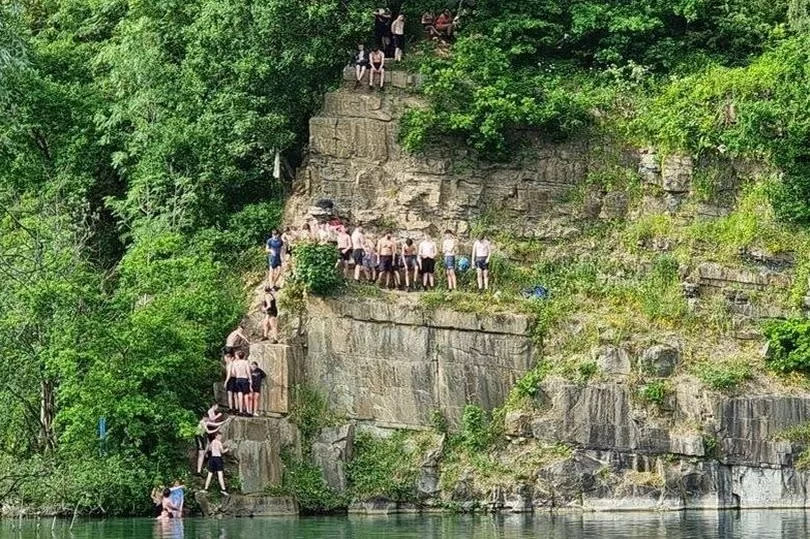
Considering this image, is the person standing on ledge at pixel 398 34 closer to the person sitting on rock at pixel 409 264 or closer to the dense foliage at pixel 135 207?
the dense foliage at pixel 135 207

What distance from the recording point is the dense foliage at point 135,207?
40.3 meters

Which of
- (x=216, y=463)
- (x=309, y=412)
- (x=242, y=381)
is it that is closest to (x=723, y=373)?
(x=309, y=412)

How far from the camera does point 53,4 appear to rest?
55781mm

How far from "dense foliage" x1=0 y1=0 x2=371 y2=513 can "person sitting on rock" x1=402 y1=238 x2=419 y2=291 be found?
14.3ft

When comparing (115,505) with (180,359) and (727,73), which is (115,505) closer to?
(180,359)

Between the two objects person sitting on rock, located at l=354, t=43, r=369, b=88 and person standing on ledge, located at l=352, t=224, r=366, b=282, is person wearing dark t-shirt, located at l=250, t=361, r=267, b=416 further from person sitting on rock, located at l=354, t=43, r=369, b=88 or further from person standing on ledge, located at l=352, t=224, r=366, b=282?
person sitting on rock, located at l=354, t=43, r=369, b=88

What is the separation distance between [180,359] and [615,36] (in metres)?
16.0

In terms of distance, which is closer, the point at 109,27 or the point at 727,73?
the point at 727,73

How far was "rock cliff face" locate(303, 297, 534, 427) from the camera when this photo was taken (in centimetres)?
4281

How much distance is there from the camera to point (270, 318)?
42812 millimetres

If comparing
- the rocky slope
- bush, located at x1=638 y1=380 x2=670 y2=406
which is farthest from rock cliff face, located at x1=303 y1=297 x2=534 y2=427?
bush, located at x1=638 y1=380 x2=670 y2=406

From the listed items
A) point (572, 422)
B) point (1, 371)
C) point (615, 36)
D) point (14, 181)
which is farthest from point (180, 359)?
point (615, 36)

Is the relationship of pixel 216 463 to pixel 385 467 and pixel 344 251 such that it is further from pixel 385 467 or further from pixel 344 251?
pixel 344 251

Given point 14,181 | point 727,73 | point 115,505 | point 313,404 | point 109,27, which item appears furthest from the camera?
point 109,27
